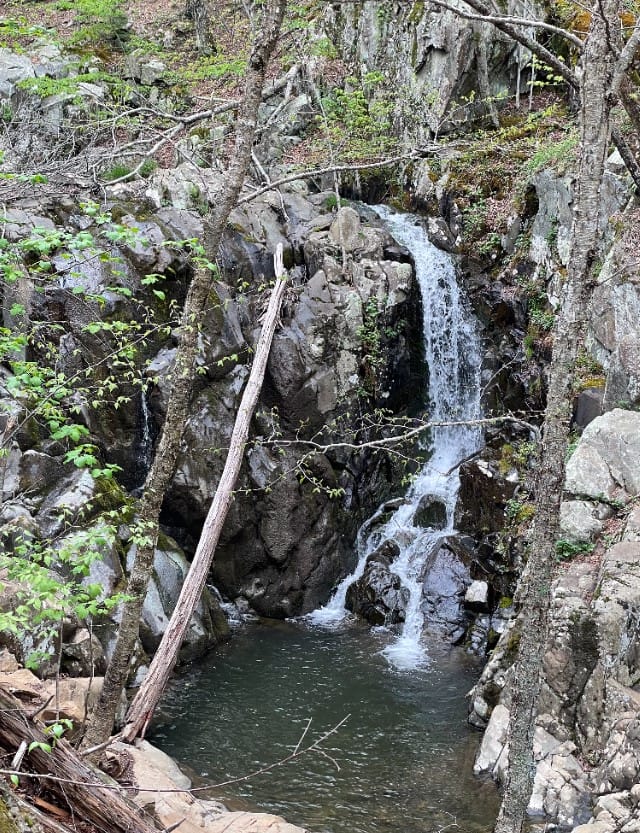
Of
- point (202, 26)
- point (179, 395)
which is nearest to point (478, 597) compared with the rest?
point (179, 395)

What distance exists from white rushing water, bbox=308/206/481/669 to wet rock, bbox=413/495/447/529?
0.08m

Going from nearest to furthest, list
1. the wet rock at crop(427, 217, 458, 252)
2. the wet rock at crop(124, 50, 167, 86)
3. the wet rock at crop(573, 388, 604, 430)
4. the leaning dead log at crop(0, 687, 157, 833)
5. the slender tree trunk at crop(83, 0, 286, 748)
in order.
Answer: the leaning dead log at crop(0, 687, 157, 833)
the slender tree trunk at crop(83, 0, 286, 748)
the wet rock at crop(573, 388, 604, 430)
the wet rock at crop(427, 217, 458, 252)
the wet rock at crop(124, 50, 167, 86)

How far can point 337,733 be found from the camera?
8.27 meters

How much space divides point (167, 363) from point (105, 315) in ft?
4.25

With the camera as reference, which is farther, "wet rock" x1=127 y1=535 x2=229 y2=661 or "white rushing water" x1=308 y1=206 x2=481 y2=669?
"white rushing water" x1=308 y1=206 x2=481 y2=669

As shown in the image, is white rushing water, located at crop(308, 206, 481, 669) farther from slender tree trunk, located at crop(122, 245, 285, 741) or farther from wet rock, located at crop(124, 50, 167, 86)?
wet rock, located at crop(124, 50, 167, 86)

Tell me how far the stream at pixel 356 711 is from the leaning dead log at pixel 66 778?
7.42ft

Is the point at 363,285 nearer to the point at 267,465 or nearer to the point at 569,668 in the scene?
the point at 267,465

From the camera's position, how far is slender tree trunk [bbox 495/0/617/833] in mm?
3727

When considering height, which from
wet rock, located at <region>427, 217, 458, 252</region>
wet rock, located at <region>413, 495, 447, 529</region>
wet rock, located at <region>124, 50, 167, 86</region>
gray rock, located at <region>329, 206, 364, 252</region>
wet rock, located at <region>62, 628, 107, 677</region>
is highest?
wet rock, located at <region>124, 50, 167, 86</region>

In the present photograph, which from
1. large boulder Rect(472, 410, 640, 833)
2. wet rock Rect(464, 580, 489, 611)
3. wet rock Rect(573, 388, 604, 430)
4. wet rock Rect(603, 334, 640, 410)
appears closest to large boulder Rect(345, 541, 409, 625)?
wet rock Rect(464, 580, 489, 611)

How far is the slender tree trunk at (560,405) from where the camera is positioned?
3.73 metres

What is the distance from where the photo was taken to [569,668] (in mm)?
7082

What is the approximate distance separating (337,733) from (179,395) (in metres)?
5.23
